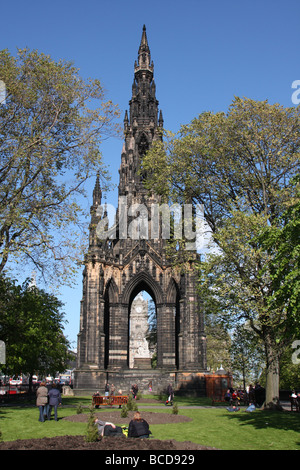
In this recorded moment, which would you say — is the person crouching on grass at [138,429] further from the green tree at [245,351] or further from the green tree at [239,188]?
the green tree at [245,351]

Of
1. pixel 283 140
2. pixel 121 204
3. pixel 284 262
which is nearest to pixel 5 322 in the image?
pixel 284 262

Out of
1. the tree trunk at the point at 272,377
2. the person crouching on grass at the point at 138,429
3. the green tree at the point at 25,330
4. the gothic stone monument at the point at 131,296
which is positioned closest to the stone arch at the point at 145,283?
the gothic stone monument at the point at 131,296

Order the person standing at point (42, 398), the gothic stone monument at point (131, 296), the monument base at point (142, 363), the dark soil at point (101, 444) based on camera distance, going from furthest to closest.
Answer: the monument base at point (142, 363), the gothic stone monument at point (131, 296), the person standing at point (42, 398), the dark soil at point (101, 444)

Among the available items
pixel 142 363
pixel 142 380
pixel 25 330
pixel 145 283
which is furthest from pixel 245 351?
pixel 25 330

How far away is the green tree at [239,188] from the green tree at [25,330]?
31.1 ft

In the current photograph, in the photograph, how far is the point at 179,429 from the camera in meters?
15.1

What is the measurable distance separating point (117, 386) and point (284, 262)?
96.5 feet

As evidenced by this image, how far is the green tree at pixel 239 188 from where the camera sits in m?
21.6

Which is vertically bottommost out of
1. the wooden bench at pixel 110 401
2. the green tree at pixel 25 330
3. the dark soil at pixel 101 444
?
the wooden bench at pixel 110 401

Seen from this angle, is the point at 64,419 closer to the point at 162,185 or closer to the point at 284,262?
the point at 284,262

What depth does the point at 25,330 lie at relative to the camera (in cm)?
2547

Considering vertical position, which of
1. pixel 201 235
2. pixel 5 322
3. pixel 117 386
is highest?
pixel 201 235

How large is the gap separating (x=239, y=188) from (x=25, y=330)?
45.5 ft

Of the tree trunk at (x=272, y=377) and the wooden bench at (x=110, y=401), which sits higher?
the tree trunk at (x=272, y=377)
